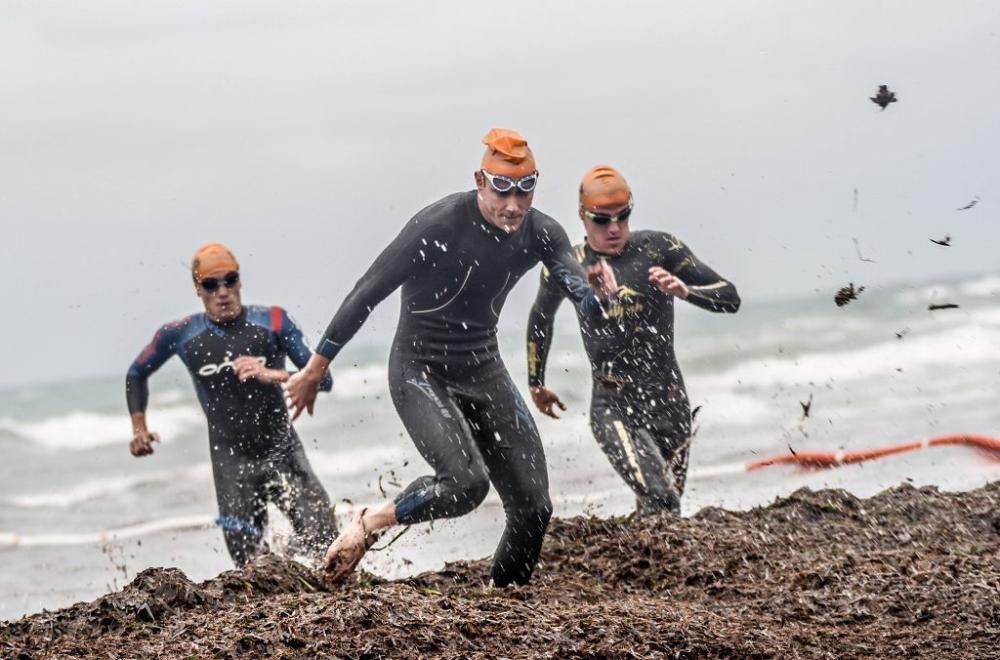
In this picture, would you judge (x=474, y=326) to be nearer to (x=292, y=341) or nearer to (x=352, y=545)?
(x=352, y=545)

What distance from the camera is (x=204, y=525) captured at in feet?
60.0

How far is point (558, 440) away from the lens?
89.2 feet

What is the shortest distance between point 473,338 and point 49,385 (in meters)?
52.5

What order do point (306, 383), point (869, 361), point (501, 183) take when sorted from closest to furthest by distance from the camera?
point (306, 383), point (501, 183), point (869, 361)

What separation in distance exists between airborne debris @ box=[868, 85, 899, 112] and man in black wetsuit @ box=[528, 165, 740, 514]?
1.79m

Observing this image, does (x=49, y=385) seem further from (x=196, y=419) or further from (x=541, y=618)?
(x=541, y=618)

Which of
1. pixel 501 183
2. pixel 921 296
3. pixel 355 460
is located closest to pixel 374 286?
pixel 501 183

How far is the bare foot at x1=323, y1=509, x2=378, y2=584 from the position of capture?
7.73 m

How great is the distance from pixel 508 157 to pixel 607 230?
2363mm

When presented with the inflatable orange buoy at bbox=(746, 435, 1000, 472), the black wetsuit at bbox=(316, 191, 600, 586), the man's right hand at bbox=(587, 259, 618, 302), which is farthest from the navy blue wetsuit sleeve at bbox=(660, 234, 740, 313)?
the inflatable orange buoy at bbox=(746, 435, 1000, 472)

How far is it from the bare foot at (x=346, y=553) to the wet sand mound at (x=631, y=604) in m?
0.09

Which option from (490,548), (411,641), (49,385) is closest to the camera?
(411,641)

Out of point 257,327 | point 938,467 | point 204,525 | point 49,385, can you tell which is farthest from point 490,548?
point 49,385

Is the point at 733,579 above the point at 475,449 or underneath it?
underneath
